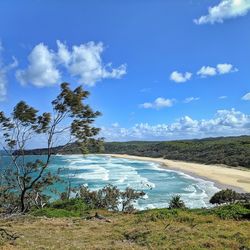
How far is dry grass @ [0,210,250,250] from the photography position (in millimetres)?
13656

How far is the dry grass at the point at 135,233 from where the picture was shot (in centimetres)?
1366

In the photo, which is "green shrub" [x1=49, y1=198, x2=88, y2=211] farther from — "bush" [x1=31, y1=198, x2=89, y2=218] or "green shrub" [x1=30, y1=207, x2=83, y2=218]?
"green shrub" [x1=30, y1=207, x2=83, y2=218]

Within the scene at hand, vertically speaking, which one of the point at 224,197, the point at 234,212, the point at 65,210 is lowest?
the point at 224,197

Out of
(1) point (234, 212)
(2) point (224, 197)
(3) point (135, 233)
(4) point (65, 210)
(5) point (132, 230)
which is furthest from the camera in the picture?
(2) point (224, 197)

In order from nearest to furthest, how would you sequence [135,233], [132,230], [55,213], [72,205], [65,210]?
1. [135,233]
2. [132,230]
3. [55,213]
4. [65,210]
5. [72,205]

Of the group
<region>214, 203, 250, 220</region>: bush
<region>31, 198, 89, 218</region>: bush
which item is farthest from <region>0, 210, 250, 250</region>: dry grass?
<region>31, 198, 89, 218</region>: bush

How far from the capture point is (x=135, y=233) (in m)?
15.5

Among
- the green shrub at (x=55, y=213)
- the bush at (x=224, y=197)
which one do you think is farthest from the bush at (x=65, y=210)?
the bush at (x=224, y=197)

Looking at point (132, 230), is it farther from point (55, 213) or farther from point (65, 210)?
point (65, 210)

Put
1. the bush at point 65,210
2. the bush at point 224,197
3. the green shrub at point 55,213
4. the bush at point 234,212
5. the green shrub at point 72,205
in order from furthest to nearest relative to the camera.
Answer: the bush at point 224,197
the green shrub at point 72,205
the bush at point 65,210
the green shrub at point 55,213
the bush at point 234,212

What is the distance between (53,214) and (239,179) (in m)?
46.3

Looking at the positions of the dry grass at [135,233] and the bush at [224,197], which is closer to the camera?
the dry grass at [135,233]

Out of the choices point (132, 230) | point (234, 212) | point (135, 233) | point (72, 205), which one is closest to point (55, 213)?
point (72, 205)

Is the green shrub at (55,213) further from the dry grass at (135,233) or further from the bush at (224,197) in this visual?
the bush at (224,197)
